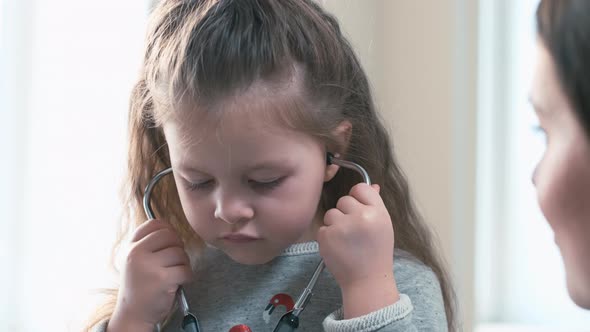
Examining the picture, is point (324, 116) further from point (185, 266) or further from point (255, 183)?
point (185, 266)

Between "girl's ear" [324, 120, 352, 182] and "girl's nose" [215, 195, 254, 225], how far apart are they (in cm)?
16

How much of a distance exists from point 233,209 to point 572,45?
1.74 ft

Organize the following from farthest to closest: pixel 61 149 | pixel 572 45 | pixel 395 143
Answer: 1. pixel 395 143
2. pixel 61 149
3. pixel 572 45

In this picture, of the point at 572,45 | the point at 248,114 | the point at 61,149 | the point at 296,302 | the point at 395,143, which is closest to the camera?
the point at 572,45

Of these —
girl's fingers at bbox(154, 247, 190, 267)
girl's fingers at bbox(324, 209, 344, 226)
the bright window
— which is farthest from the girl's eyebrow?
the bright window

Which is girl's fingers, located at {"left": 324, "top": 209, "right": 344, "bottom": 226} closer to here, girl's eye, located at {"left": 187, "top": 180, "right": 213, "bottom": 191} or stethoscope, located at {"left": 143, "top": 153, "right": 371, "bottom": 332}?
stethoscope, located at {"left": 143, "top": 153, "right": 371, "bottom": 332}

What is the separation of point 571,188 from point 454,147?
3.65 feet

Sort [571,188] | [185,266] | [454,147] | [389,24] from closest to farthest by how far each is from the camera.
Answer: [571,188] → [185,266] → [454,147] → [389,24]

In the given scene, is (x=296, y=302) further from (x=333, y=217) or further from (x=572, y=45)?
(x=572, y=45)

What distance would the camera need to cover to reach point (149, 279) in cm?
123

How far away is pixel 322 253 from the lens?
1.13 metres

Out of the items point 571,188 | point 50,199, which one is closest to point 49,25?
point 50,199

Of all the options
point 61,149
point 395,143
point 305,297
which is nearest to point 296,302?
point 305,297

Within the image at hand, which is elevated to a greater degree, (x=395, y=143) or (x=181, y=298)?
(x=395, y=143)
